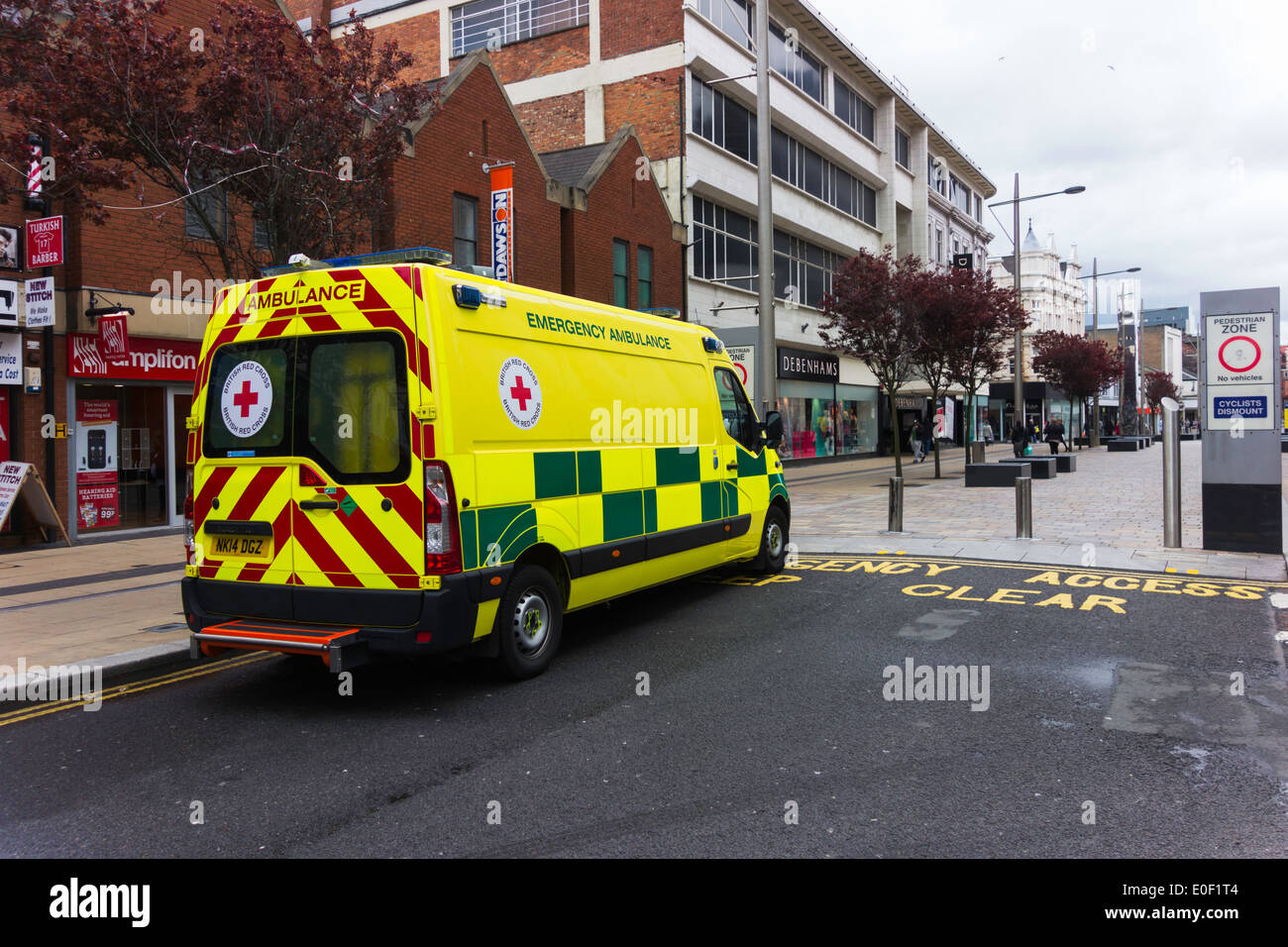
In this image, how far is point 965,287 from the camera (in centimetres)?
2395

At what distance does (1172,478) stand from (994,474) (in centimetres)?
1076

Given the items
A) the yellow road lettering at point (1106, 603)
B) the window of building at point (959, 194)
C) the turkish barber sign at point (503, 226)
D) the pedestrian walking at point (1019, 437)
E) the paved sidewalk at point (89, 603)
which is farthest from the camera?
the window of building at point (959, 194)

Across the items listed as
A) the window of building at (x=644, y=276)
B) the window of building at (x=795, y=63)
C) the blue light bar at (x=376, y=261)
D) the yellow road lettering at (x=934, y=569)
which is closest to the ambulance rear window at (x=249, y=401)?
the blue light bar at (x=376, y=261)

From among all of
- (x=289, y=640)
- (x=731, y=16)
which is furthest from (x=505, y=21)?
(x=289, y=640)

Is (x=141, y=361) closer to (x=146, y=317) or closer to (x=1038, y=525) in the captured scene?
(x=146, y=317)

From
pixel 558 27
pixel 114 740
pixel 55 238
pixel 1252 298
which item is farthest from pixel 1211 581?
pixel 558 27

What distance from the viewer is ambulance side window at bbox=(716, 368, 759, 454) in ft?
28.8

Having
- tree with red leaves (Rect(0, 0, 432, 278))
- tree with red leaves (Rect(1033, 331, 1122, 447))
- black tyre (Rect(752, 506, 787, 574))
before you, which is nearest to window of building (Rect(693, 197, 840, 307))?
tree with red leaves (Rect(1033, 331, 1122, 447))

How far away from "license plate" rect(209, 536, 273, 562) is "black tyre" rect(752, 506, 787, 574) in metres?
5.21

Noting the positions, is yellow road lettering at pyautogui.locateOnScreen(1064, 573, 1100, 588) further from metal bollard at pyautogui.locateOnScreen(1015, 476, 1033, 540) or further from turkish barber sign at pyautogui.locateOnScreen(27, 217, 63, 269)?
turkish barber sign at pyautogui.locateOnScreen(27, 217, 63, 269)

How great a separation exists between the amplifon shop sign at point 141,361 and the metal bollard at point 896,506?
1042cm

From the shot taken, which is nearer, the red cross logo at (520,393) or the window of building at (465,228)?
the red cross logo at (520,393)

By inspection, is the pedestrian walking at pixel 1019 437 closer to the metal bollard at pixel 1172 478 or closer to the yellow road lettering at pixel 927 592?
the metal bollard at pixel 1172 478

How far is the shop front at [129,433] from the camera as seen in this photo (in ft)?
44.4
